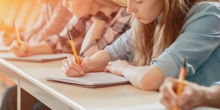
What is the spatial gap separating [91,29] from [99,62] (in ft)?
1.14

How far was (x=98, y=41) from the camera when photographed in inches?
62.3

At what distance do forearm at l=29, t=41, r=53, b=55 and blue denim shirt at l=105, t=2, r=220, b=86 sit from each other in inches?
33.8

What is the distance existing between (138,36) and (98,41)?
1.20ft

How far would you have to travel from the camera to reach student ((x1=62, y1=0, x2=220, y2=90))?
3.19 feet

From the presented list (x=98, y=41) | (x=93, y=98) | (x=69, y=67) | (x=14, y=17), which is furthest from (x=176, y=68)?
(x=14, y=17)

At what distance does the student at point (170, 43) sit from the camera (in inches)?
38.3

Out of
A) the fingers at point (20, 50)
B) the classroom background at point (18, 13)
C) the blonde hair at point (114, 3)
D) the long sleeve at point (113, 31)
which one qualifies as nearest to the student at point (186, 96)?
the long sleeve at point (113, 31)

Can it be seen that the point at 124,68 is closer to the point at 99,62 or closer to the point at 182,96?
the point at 99,62

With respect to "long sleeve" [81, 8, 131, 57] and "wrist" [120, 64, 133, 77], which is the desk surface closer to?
"wrist" [120, 64, 133, 77]

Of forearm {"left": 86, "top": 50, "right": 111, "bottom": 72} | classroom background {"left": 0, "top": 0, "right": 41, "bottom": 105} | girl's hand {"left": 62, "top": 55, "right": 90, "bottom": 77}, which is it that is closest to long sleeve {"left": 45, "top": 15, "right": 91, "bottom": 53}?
forearm {"left": 86, "top": 50, "right": 111, "bottom": 72}

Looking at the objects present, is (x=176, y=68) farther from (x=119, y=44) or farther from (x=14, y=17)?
(x=14, y=17)

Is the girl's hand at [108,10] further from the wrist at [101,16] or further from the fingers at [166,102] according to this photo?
the fingers at [166,102]

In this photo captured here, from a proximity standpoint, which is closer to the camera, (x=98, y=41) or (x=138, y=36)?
(x=138, y=36)

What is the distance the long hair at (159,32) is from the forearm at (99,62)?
0.38 ft
